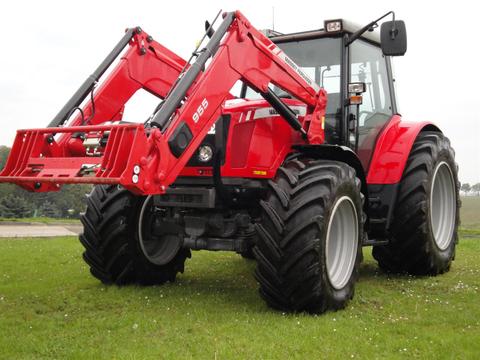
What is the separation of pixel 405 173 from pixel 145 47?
331 cm

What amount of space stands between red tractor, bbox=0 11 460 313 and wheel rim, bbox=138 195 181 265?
15mm

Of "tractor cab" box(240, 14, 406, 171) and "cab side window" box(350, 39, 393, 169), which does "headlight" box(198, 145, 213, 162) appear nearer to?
"tractor cab" box(240, 14, 406, 171)

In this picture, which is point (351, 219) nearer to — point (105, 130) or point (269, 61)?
point (269, 61)

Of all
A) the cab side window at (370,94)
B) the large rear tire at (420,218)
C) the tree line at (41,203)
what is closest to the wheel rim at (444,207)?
the large rear tire at (420,218)

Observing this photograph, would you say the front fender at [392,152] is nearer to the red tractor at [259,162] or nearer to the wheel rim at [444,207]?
the red tractor at [259,162]

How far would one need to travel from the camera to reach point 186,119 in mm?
4695

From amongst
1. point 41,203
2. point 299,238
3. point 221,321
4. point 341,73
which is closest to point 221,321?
point 221,321

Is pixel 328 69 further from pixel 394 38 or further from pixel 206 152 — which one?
pixel 206 152

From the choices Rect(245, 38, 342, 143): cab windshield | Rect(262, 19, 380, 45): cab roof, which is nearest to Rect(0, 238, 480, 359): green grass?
Rect(245, 38, 342, 143): cab windshield

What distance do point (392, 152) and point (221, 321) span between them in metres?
3.19

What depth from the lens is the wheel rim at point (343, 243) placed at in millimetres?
5539

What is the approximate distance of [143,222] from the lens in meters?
6.28

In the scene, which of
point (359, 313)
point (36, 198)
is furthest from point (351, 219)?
point (36, 198)

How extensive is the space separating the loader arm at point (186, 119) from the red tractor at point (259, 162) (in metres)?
0.01
